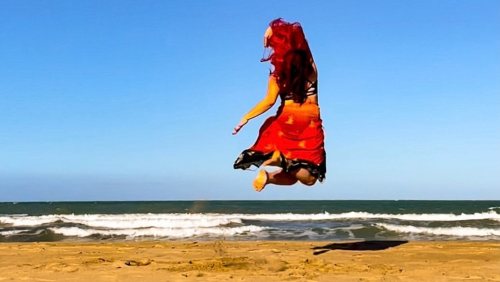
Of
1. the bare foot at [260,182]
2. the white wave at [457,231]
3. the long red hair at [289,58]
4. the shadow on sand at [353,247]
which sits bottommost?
the shadow on sand at [353,247]

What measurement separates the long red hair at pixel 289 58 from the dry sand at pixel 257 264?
11.1 ft

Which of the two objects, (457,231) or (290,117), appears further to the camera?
(457,231)

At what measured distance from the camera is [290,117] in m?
7.04

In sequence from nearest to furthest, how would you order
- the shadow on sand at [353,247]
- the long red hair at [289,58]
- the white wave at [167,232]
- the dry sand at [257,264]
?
the long red hair at [289,58] < the dry sand at [257,264] < the shadow on sand at [353,247] < the white wave at [167,232]

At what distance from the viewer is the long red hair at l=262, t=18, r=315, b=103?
6.91m

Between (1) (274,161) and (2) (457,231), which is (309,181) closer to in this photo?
(1) (274,161)

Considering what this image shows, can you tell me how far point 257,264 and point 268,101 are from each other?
470 cm

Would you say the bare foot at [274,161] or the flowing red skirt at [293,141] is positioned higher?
the flowing red skirt at [293,141]

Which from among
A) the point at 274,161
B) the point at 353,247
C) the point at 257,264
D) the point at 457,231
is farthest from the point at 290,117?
the point at 457,231

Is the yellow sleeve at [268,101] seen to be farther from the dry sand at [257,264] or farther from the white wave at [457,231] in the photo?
the white wave at [457,231]

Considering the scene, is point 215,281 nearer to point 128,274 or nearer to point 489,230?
point 128,274

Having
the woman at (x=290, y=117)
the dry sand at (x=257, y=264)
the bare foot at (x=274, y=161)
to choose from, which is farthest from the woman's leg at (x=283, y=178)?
the dry sand at (x=257, y=264)

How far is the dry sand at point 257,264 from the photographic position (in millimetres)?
9109

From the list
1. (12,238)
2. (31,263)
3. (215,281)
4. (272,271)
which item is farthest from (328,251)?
(12,238)
